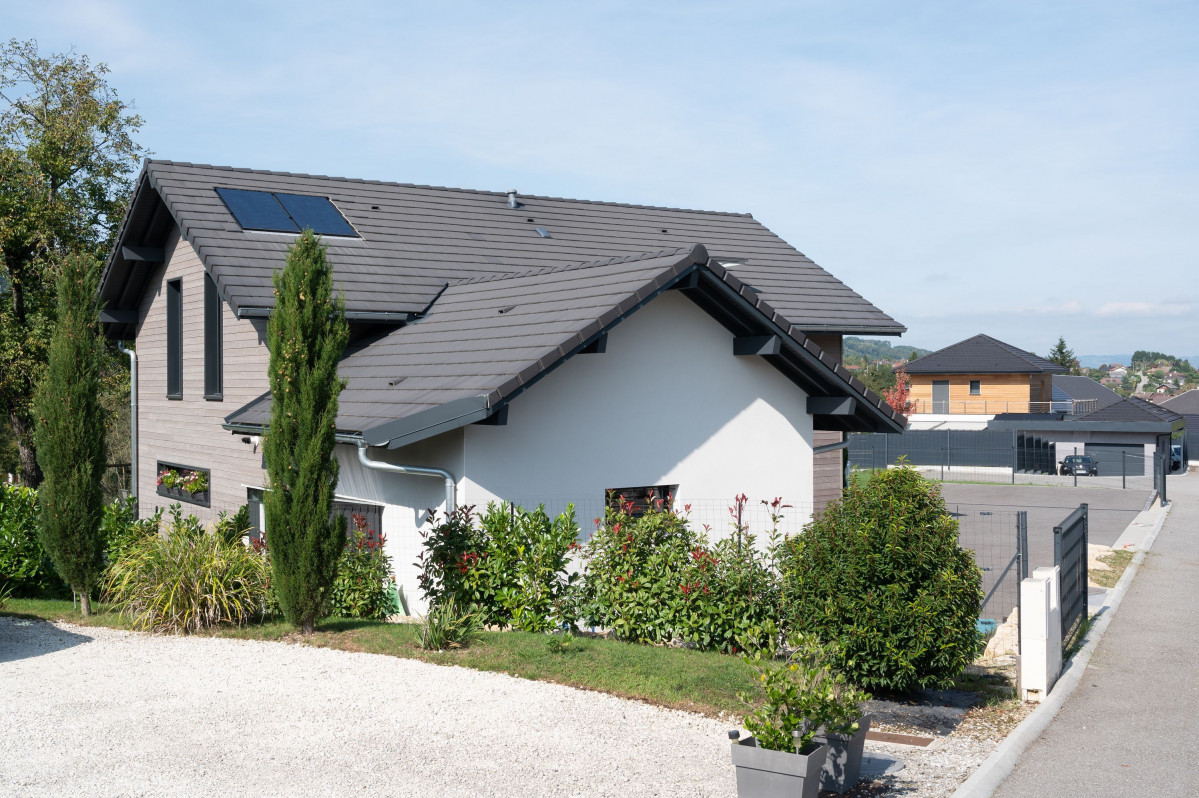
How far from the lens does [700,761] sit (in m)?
6.87

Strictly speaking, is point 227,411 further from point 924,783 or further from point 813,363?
point 924,783

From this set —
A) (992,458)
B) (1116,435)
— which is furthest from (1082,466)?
(1116,435)

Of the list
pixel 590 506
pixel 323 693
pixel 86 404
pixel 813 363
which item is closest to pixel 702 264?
pixel 813 363

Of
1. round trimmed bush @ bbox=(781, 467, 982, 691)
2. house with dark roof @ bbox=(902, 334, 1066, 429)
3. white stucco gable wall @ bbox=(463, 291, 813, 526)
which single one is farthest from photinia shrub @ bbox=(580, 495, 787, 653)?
house with dark roof @ bbox=(902, 334, 1066, 429)

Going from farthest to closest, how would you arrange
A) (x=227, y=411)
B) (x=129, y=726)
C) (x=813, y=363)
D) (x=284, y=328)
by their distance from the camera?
(x=227, y=411) → (x=813, y=363) → (x=284, y=328) → (x=129, y=726)

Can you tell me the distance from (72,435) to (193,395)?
5.91 m

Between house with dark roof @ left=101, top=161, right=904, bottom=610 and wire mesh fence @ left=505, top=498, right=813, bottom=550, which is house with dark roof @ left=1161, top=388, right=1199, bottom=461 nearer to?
house with dark roof @ left=101, top=161, right=904, bottom=610

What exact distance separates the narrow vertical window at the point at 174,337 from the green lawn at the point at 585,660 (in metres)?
9.33

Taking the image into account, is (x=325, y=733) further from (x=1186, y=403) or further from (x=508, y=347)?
(x=1186, y=403)

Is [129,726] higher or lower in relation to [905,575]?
lower

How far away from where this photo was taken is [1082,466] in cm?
4650

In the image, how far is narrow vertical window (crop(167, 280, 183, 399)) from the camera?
1884 cm

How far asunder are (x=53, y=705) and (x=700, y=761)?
5.23 m

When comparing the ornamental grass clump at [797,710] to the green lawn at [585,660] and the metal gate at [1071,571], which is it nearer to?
the green lawn at [585,660]
